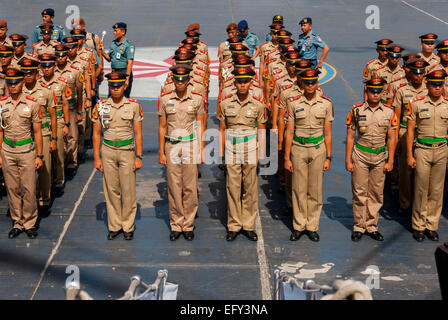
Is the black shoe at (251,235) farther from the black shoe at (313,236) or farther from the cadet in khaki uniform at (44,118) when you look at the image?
the cadet in khaki uniform at (44,118)

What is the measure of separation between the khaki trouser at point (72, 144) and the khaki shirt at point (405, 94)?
564cm

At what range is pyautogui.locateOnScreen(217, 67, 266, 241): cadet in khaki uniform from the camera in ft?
28.7

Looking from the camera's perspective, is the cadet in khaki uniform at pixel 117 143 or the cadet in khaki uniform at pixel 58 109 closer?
the cadet in khaki uniform at pixel 117 143

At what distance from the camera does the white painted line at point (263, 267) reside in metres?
7.55

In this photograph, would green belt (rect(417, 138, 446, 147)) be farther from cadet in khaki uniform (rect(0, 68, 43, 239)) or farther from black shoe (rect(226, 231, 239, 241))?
cadet in khaki uniform (rect(0, 68, 43, 239))

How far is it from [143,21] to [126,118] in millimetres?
Result: 20789

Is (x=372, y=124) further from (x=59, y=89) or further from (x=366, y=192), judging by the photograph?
(x=59, y=89)

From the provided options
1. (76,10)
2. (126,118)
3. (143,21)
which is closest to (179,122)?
(126,118)

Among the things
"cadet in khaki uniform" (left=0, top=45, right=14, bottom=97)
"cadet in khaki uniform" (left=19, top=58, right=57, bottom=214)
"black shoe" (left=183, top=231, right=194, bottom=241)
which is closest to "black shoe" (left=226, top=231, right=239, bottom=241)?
"black shoe" (left=183, top=231, right=194, bottom=241)

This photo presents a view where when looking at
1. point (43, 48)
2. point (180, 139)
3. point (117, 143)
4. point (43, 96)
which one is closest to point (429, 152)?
point (180, 139)

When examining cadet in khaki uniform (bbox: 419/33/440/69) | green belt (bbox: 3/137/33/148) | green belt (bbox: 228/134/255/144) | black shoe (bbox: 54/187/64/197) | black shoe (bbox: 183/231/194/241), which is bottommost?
black shoe (bbox: 54/187/64/197)

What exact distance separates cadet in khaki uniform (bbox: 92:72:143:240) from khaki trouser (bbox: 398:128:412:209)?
417 centimetres

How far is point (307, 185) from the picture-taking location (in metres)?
8.96

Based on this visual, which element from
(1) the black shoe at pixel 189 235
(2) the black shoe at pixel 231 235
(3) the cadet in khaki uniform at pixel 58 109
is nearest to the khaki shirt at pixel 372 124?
(2) the black shoe at pixel 231 235
